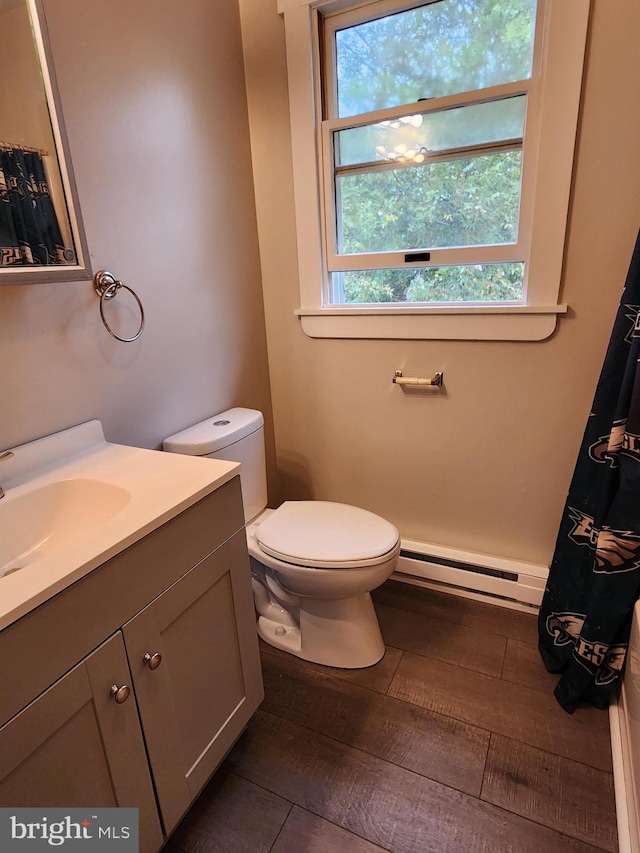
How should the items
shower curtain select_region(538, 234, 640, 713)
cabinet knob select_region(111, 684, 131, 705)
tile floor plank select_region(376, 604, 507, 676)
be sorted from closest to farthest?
1. cabinet knob select_region(111, 684, 131, 705)
2. shower curtain select_region(538, 234, 640, 713)
3. tile floor plank select_region(376, 604, 507, 676)

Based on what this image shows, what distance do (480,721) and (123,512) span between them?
46.0 inches

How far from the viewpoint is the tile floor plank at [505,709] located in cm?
129

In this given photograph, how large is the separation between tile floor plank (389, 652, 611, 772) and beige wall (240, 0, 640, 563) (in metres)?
0.50

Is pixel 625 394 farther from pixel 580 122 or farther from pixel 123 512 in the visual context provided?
pixel 123 512

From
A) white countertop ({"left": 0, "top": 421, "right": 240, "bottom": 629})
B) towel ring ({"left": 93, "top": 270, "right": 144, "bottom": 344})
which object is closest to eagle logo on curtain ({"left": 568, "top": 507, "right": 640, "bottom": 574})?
white countertop ({"left": 0, "top": 421, "right": 240, "bottom": 629})

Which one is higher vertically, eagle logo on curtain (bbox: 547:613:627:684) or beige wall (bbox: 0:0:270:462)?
beige wall (bbox: 0:0:270:462)

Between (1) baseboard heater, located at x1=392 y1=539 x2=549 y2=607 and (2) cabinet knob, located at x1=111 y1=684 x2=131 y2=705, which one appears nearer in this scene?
(2) cabinet knob, located at x1=111 y1=684 x2=131 y2=705

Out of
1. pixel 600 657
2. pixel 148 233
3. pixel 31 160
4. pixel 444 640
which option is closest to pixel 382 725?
pixel 444 640

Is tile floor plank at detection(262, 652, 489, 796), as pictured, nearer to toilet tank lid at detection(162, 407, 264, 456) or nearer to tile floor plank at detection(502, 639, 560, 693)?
tile floor plank at detection(502, 639, 560, 693)

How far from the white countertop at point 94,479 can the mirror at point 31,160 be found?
41 centimetres

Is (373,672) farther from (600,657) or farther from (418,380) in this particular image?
(418,380)

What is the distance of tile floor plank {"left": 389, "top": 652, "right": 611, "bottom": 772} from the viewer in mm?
1291

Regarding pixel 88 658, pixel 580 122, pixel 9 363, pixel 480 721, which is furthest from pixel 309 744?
pixel 580 122

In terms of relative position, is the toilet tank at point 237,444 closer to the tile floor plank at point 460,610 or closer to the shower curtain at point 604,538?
the tile floor plank at point 460,610
